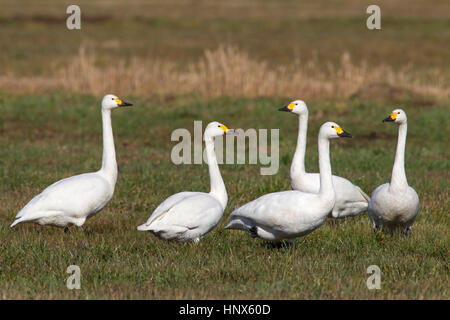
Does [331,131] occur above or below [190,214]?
above

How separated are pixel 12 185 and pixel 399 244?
612 cm

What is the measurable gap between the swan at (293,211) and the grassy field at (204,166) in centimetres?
26

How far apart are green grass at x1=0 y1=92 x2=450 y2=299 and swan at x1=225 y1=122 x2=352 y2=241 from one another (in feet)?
0.79

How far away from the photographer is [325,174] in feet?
25.8

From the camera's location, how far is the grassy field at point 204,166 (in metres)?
6.80

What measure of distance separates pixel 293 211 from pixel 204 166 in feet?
20.6

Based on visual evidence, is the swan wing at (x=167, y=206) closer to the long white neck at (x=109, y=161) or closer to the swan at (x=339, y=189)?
the long white neck at (x=109, y=161)

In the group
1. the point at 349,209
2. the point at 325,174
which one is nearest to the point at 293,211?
the point at 325,174

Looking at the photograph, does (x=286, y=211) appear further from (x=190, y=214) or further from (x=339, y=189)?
(x=339, y=189)

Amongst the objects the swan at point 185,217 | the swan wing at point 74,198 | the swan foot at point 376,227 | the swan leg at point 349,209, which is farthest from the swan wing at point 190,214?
the swan leg at point 349,209

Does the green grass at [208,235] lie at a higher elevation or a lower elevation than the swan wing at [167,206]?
lower

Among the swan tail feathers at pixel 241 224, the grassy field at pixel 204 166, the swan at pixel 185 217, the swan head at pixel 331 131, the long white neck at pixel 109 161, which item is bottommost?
the grassy field at pixel 204 166

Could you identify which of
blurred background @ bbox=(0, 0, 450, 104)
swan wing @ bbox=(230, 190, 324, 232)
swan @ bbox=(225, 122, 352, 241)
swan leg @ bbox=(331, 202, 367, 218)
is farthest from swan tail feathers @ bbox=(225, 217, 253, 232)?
blurred background @ bbox=(0, 0, 450, 104)

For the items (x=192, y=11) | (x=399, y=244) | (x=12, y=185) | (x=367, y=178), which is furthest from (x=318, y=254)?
(x=192, y=11)
